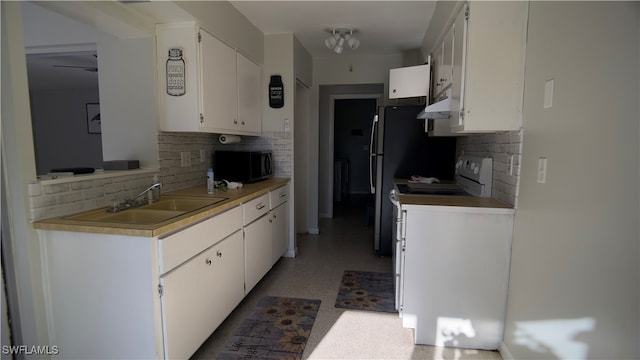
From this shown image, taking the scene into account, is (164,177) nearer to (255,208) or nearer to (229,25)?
(255,208)

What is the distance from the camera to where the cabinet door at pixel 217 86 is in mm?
2473

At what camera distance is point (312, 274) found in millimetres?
3230

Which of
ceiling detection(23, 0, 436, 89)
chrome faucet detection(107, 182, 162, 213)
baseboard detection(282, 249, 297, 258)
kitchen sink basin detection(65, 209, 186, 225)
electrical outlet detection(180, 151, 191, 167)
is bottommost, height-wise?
baseboard detection(282, 249, 297, 258)

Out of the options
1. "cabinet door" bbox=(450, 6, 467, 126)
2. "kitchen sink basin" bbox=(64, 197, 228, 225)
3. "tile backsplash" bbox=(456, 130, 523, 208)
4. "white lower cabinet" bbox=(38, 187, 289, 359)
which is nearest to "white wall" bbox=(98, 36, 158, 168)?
"kitchen sink basin" bbox=(64, 197, 228, 225)

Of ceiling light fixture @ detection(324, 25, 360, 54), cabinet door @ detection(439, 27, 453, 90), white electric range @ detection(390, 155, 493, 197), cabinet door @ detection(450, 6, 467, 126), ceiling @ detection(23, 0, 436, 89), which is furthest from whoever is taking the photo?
ceiling light fixture @ detection(324, 25, 360, 54)

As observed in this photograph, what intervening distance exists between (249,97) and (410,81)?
155 centimetres

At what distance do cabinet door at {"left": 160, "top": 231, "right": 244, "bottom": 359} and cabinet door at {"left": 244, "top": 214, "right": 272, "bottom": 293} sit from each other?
0.48 feet

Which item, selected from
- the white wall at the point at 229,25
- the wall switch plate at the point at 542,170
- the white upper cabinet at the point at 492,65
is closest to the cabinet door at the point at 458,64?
the white upper cabinet at the point at 492,65

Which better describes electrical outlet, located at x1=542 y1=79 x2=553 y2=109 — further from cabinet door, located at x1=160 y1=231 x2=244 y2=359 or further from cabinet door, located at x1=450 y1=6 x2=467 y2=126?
cabinet door, located at x1=160 y1=231 x2=244 y2=359

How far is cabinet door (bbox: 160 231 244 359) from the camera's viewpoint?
1619 mm

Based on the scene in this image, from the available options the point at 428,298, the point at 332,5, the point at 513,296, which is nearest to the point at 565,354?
the point at 513,296

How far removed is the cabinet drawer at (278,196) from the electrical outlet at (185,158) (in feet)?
2.51

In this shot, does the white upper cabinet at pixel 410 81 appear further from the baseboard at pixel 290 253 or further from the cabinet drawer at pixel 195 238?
the baseboard at pixel 290 253

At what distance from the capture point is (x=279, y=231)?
336 centimetres
